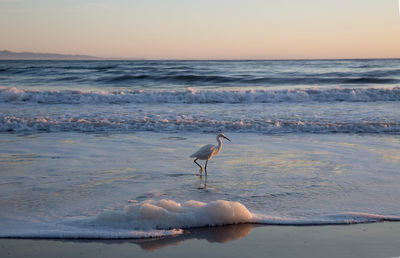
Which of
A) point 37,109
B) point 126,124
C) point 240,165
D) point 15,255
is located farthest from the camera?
point 37,109

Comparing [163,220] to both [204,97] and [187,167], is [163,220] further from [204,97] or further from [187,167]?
[204,97]

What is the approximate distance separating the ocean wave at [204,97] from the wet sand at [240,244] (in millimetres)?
10462

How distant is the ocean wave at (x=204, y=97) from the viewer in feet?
46.8

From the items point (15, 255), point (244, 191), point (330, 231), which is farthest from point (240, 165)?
point (15, 255)

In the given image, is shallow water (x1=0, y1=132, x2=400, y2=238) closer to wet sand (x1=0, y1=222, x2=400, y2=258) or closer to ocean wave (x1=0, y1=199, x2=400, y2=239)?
ocean wave (x1=0, y1=199, x2=400, y2=239)

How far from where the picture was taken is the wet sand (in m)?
3.34

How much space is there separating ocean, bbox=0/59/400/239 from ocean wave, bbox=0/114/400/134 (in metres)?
0.02

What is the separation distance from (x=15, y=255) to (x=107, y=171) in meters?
2.66

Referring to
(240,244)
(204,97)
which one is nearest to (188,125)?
(204,97)

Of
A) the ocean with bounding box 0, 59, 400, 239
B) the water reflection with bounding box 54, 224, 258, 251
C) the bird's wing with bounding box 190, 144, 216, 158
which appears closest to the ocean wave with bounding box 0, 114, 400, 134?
the ocean with bounding box 0, 59, 400, 239

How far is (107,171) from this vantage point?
5906 millimetres

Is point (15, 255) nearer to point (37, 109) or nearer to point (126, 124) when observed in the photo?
point (126, 124)

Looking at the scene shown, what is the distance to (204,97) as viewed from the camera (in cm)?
1455

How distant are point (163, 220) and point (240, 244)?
73 cm
